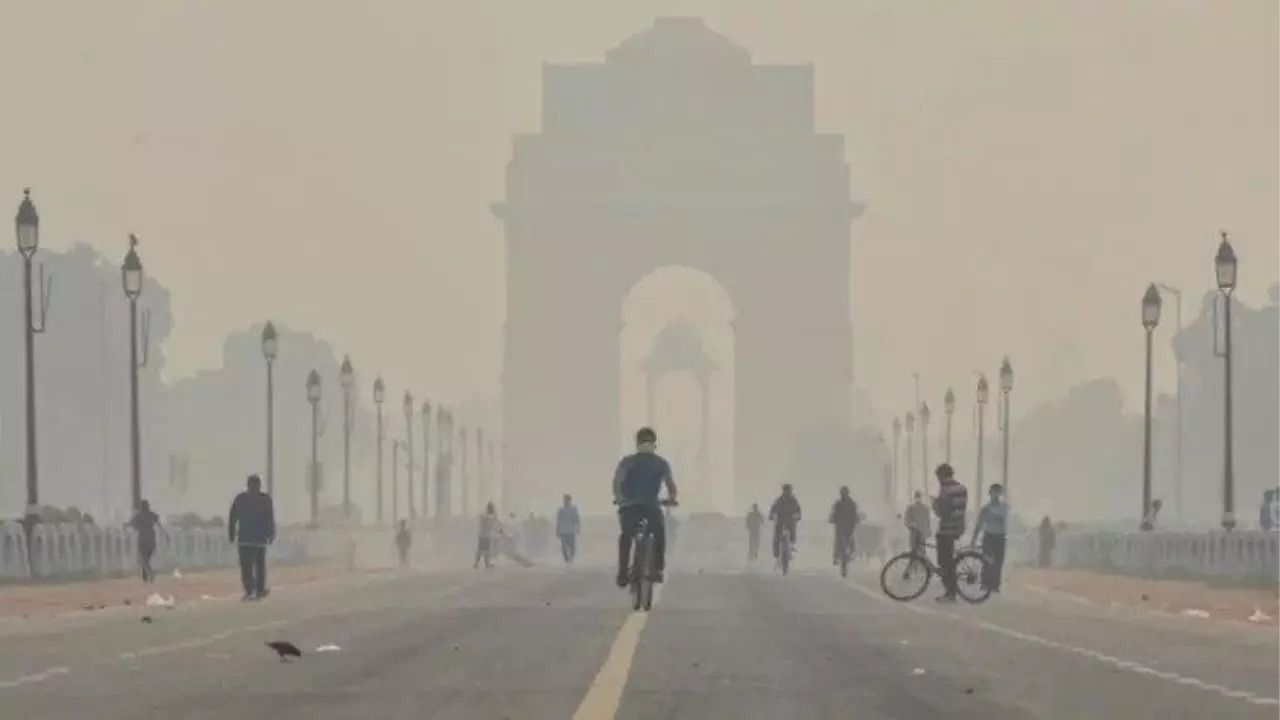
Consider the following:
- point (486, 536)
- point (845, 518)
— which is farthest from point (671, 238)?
point (845, 518)

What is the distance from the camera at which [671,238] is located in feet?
625

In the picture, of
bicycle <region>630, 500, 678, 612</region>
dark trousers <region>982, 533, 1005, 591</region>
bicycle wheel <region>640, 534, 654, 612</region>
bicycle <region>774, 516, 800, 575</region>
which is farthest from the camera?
bicycle <region>774, 516, 800, 575</region>

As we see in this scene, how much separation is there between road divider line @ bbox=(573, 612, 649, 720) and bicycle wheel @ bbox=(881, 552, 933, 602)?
11162mm

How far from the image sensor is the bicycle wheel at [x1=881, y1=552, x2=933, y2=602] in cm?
4138

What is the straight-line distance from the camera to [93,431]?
146750 millimetres

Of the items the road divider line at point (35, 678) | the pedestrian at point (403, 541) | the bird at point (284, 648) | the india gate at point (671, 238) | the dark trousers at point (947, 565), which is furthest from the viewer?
the india gate at point (671, 238)

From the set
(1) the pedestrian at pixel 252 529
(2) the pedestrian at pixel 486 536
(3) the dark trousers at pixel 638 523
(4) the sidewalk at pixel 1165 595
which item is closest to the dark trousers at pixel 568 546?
(2) the pedestrian at pixel 486 536

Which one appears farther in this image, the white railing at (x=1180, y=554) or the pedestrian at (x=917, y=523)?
the white railing at (x=1180, y=554)

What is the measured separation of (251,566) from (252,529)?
1.20m

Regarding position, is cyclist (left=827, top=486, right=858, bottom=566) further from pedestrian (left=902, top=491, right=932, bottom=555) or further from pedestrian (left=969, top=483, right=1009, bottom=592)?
pedestrian (left=969, top=483, right=1009, bottom=592)

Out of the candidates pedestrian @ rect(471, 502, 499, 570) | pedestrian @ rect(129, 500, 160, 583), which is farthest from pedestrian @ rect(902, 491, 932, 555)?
pedestrian @ rect(471, 502, 499, 570)

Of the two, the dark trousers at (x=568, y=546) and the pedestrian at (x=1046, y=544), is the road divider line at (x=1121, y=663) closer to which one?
the pedestrian at (x=1046, y=544)

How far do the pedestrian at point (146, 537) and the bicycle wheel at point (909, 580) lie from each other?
1292cm

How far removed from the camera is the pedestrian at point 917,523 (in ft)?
137
